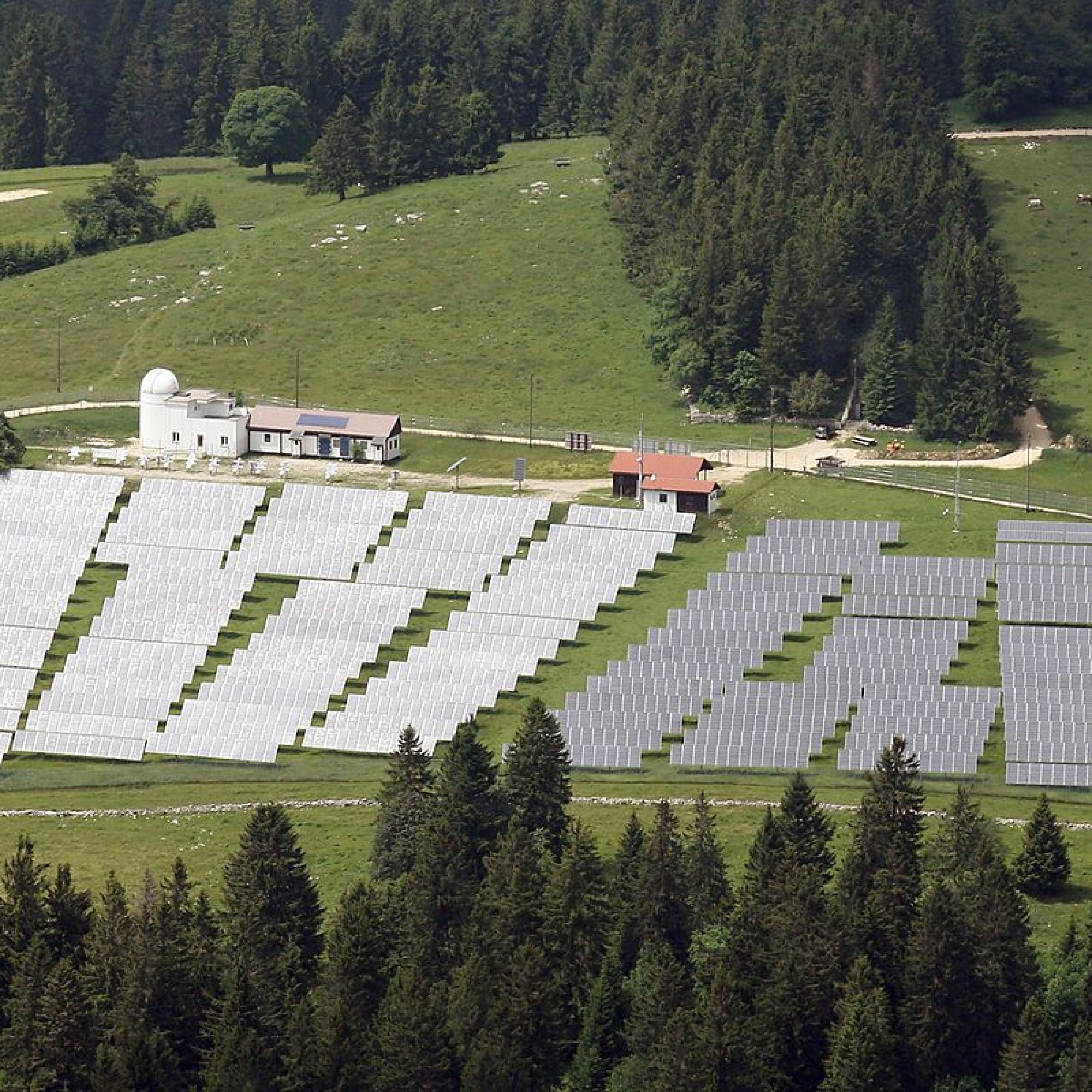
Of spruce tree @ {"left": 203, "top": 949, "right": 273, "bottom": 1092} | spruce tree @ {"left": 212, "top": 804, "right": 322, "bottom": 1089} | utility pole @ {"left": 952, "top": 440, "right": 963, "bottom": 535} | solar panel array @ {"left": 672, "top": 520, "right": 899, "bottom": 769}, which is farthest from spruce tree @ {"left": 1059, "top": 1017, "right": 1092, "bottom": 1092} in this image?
utility pole @ {"left": 952, "top": 440, "right": 963, "bottom": 535}

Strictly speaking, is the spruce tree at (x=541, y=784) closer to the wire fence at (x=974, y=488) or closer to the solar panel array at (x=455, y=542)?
the solar panel array at (x=455, y=542)

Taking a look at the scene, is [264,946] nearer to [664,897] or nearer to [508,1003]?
[508,1003]

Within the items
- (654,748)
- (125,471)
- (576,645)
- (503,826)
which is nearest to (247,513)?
(125,471)

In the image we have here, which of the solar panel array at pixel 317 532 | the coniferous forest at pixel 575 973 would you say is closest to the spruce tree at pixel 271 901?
the coniferous forest at pixel 575 973

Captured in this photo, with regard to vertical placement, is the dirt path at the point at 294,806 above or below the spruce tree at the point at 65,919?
below

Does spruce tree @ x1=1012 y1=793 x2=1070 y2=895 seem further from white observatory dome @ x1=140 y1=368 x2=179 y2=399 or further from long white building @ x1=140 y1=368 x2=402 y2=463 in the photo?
white observatory dome @ x1=140 y1=368 x2=179 y2=399

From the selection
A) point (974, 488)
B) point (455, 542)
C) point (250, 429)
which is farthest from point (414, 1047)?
point (250, 429)

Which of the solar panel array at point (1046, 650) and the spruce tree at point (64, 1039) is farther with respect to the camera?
the solar panel array at point (1046, 650)
